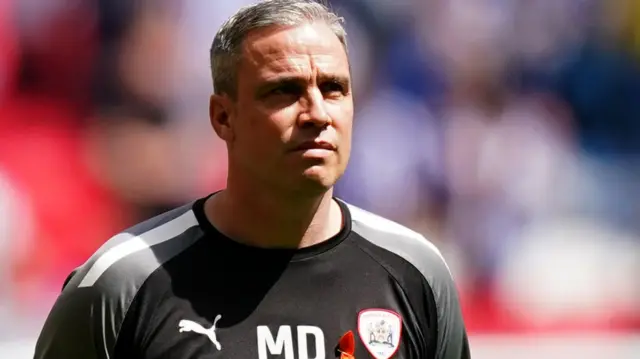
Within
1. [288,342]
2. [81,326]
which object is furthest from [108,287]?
[288,342]

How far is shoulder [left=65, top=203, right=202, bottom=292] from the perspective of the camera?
171cm

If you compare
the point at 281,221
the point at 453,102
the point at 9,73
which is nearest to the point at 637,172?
the point at 453,102

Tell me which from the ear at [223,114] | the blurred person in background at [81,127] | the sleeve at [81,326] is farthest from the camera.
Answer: the blurred person in background at [81,127]

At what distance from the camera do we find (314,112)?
1675 mm

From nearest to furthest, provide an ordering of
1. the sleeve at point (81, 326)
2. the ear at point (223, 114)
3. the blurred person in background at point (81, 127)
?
the sleeve at point (81, 326), the ear at point (223, 114), the blurred person in background at point (81, 127)

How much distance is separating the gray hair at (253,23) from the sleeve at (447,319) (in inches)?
20.7

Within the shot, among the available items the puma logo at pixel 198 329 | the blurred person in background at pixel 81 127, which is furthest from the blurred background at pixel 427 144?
the puma logo at pixel 198 329

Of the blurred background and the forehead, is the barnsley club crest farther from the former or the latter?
the blurred background

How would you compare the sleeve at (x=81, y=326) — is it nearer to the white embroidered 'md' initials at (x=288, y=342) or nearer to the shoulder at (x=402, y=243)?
the white embroidered 'md' initials at (x=288, y=342)

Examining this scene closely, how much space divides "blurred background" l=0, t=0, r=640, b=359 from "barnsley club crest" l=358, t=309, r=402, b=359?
1.29 m

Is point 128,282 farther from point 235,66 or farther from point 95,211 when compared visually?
point 95,211

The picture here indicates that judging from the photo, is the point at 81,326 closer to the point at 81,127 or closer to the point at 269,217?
the point at 269,217

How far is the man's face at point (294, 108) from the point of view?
1.67 m

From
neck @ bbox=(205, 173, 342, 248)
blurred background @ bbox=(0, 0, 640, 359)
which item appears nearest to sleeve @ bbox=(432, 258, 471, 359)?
neck @ bbox=(205, 173, 342, 248)
